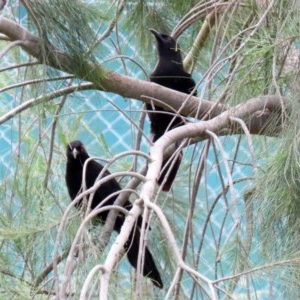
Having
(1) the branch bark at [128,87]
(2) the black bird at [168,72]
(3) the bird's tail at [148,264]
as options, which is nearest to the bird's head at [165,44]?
(2) the black bird at [168,72]

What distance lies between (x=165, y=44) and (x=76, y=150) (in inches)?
13.0

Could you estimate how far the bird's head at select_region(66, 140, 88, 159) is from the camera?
252 centimetres

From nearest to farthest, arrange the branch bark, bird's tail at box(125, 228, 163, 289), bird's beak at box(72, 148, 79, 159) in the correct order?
the branch bark → bird's tail at box(125, 228, 163, 289) → bird's beak at box(72, 148, 79, 159)

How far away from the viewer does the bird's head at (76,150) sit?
2.52 m

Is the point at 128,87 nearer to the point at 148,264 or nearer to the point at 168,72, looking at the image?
the point at 148,264

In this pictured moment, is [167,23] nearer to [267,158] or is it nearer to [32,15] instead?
[32,15]

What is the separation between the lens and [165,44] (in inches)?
A: 102

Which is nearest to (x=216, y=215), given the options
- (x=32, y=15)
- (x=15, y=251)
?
(x=15, y=251)

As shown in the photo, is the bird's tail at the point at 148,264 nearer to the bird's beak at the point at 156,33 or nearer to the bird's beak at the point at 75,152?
the bird's beak at the point at 75,152

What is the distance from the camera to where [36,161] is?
2451 millimetres

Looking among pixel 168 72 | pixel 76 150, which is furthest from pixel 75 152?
pixel 168 72

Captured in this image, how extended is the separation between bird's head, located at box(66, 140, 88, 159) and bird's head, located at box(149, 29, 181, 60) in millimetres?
293

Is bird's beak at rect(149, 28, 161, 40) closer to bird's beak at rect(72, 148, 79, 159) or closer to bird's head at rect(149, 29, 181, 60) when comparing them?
bird's head at rect(149, 29, 181, 60)

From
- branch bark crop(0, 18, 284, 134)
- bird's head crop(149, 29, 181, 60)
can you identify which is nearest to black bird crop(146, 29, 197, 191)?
bird's head crop(149, 29, 181, 60)
